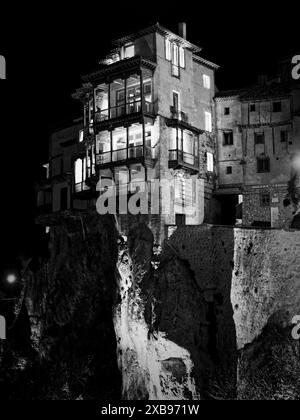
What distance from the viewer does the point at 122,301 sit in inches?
1751

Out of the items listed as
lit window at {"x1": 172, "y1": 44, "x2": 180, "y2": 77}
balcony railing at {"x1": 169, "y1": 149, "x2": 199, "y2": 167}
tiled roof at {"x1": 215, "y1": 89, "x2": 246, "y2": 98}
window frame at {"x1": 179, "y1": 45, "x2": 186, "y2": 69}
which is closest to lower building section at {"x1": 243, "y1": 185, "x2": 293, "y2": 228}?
balcony railing at {"x1": 169, "y1": 149, "x2": 199, "y2": 167}

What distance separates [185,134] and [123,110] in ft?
17.7

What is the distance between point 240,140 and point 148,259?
49.5 feet

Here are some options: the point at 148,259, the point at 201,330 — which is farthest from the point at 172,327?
the point at 148,259

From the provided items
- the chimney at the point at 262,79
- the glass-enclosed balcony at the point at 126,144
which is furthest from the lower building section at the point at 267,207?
the chimney at the point at 262,79

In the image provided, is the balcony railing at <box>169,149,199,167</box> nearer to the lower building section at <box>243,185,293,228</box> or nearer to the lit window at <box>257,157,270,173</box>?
the lower building section at <box>243,185,293,228</box>

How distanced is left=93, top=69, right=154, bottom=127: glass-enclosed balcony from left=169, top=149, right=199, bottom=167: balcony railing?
11.9ft

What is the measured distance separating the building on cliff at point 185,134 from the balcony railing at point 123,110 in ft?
0.28

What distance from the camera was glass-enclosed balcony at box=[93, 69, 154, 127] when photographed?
4738 cm

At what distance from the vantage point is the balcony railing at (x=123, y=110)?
4727 centimetres

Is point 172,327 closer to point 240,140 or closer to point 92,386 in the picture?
point 92,386

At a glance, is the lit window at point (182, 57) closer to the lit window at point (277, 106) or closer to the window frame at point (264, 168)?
the lit window at point (277, 106)
